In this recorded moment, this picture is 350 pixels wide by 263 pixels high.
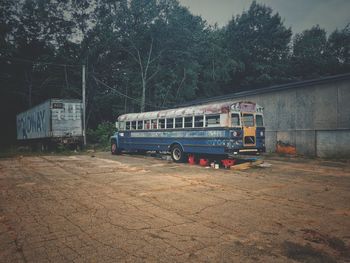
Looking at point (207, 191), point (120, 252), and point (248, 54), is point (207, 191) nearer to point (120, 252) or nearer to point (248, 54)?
point (120, 252)

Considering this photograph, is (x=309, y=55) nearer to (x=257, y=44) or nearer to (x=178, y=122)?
(x=257, y=44)

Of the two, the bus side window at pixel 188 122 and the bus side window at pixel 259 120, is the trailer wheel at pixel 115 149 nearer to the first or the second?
the bus side window at pixel 188 122

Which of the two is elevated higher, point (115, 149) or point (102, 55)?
point (102, 55)

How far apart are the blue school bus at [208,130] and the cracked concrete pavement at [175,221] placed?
3.47 meters

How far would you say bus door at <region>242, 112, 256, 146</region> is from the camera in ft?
Result: 40.5

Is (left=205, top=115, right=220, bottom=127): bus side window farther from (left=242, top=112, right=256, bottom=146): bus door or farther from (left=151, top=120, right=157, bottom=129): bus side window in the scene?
(left=151, top=120, right=157, bottom=129): bus side window

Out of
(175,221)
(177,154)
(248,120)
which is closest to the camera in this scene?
(175,221)

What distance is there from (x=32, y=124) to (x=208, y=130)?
18682 mm

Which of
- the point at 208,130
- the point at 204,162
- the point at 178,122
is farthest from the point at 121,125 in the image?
the point at 208,130

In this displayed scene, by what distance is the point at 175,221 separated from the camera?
5.06 metres

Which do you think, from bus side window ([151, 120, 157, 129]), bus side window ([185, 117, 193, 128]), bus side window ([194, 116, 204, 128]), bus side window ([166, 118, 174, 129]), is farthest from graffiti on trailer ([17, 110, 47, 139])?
bus side window ([194, 116, 204, 128])

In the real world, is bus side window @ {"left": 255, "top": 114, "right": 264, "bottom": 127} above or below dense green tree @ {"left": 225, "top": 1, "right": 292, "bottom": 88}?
below

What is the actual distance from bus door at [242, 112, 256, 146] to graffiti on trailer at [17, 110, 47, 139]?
15.9 m

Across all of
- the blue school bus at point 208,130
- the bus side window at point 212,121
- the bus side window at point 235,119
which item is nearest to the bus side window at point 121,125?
the blue school bus at point 208,130
